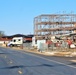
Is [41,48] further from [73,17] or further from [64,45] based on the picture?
[73,17]

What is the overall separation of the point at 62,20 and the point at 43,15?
693 cm

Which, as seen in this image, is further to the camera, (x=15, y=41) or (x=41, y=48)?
(x=15, y=41)

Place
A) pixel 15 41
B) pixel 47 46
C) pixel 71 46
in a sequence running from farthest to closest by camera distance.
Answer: pixel 15 41 < pixel 71 46 < pixel 47 46

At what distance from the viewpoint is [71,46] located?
6975cm

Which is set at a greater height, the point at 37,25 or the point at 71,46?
the point at 37,25

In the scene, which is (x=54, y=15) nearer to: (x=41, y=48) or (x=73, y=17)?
(x=73, y=17)

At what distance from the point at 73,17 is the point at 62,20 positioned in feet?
14.4

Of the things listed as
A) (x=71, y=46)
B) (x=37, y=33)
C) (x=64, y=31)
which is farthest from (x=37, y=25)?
(x=71, y=46)

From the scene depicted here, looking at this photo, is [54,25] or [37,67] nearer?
[37,67]

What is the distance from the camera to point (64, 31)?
113750mm

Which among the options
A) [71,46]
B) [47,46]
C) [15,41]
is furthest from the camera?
[15,41]

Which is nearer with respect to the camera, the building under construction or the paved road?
the paved road

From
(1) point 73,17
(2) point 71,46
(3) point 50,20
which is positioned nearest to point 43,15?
(3) point 50,20

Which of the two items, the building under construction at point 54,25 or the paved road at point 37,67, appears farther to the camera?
the building under construction at point 54,25
